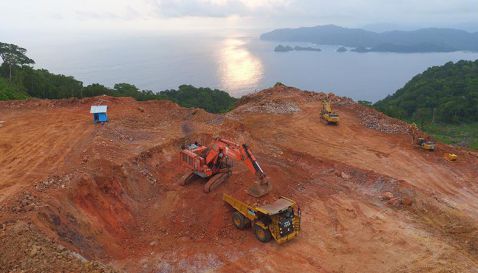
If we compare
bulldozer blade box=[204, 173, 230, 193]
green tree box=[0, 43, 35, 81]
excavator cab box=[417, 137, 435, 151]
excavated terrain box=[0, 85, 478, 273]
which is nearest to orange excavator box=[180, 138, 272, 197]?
bulldozer blade box=[204, 173, 230, 193]

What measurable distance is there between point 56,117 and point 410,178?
1938 cm

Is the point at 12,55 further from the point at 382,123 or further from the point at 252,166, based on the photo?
the point at 252,166

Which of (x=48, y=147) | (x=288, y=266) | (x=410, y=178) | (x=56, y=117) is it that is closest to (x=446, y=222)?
(x=410, y=178)

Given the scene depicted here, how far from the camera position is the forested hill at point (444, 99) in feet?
136

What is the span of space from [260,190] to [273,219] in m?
1.47

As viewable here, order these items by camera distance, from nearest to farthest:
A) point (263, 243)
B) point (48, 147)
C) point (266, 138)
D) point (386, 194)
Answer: point (263, 243) → point (386, 194) → point (48, 147) → point (266, 138)

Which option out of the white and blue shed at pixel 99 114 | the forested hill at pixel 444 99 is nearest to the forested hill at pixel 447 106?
the forested hill at pixel 444 99

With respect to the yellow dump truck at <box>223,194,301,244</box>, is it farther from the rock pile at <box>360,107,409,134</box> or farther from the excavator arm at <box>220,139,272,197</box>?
the rock pile at <box>360,107,409,134</box>

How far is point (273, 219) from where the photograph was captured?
13.4 meters

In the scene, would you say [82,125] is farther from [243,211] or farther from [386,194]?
[386,194]

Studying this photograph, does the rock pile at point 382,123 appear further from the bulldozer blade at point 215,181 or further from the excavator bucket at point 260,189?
the excavator bucket at point 260,189

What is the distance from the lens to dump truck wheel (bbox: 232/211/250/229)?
14445 mm

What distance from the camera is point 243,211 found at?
14.3 meters

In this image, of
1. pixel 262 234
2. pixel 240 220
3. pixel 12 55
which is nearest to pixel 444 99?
pixel 240 220
